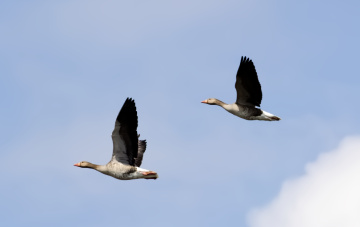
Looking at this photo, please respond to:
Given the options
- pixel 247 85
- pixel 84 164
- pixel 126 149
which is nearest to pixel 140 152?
pixel 84 164

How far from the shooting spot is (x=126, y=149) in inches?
1255

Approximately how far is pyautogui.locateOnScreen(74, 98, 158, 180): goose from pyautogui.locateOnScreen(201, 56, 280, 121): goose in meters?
4.82

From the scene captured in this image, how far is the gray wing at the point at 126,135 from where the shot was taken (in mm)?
31109

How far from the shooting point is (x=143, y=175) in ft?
106

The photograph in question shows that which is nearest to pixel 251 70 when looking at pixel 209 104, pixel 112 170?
pixel 209 104

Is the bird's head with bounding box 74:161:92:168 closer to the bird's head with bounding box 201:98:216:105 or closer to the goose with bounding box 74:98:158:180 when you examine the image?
the goose with bounding box 74:98:158:180

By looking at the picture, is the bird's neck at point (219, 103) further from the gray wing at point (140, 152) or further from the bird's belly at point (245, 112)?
the gray wing at point (140, 152)

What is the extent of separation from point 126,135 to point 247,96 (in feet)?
18.8

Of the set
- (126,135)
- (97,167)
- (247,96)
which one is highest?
(247,96)

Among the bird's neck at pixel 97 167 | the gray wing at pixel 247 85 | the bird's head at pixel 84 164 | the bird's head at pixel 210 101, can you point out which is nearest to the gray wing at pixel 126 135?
the bird's neck at pixel 97 167

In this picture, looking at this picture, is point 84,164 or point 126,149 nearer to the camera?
point 126,149

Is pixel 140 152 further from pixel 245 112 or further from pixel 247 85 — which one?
pixel 247 85

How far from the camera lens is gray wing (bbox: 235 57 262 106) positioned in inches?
1309

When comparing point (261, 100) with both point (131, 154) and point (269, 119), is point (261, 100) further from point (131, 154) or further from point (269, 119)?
point (131, 154)
